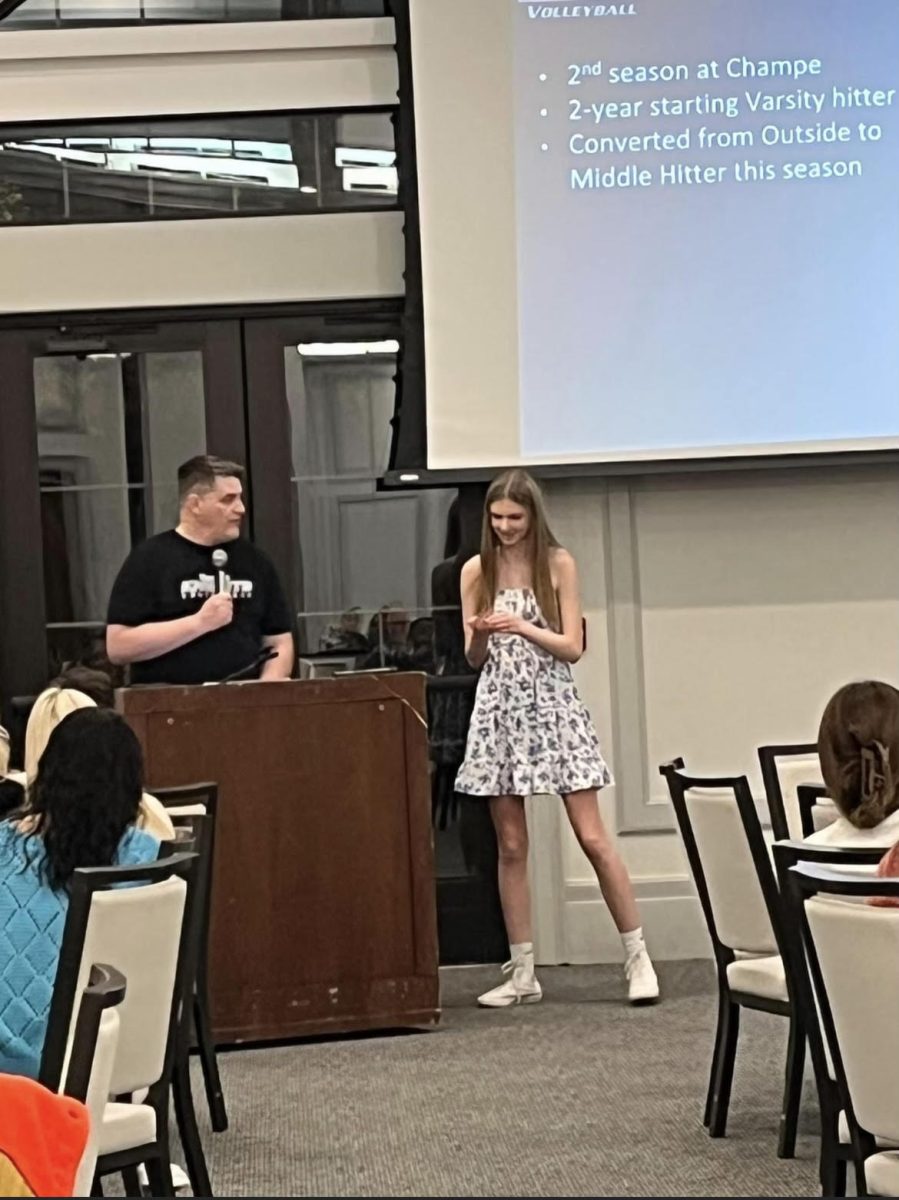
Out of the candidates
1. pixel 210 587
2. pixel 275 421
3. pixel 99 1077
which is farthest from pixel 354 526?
pixel 99 1077

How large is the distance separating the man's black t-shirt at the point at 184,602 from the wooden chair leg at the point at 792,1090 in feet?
7.56

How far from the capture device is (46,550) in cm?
659

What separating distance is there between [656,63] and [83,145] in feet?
6.33

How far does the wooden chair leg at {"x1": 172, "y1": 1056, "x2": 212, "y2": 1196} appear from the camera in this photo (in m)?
3.84

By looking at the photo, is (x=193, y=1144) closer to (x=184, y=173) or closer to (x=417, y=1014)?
(x=417, y=1014)

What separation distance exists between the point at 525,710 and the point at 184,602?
3.55 ft

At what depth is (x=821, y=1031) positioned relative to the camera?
3307 millimetres

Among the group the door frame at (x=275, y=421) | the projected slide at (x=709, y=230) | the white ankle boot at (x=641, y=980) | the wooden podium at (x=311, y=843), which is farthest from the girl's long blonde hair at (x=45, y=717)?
the projected slide at (x=709, y=230)

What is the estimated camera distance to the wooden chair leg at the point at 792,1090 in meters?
4.01

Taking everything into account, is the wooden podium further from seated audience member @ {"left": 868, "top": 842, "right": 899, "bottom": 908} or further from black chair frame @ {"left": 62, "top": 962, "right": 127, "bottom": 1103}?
black chair frame @ {"left": 62, "top": 962, "right": 127, "bottom": 1103}

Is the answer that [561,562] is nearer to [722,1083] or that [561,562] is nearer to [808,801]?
[808,801]

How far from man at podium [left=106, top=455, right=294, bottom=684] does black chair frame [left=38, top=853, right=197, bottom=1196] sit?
2.42m

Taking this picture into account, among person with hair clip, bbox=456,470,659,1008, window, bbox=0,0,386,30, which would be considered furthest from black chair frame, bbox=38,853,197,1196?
window, bbox=0,0,386,30

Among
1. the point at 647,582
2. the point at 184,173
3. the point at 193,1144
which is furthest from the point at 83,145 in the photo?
the point at 193,1144
